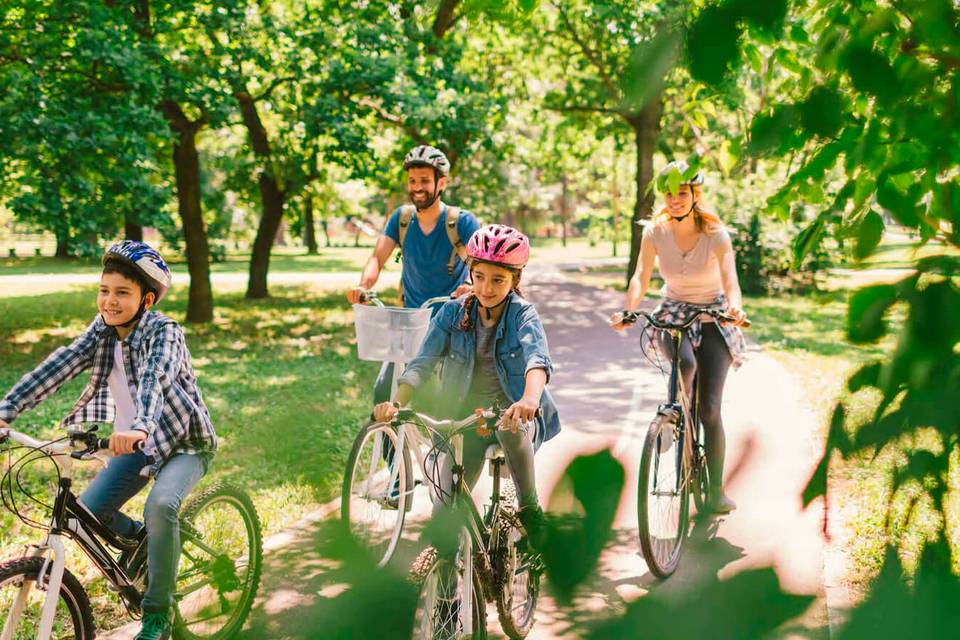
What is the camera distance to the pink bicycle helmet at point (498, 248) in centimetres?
382

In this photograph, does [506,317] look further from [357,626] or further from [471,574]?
[357,626]

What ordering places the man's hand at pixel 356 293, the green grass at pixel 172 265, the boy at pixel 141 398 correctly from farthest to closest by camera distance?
the green grass at pixel 172 265
the man's hand at pixel 356 293
the boy at pixel 141 398

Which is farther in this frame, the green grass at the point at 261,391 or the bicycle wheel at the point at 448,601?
the green grass at the point at 261,391

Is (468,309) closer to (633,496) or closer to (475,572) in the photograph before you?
(475,572)

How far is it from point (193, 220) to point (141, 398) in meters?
14.7

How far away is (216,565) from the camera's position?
3.83 meters

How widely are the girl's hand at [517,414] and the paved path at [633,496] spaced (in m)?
0.36

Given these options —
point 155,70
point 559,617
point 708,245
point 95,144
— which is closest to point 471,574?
point 559,617

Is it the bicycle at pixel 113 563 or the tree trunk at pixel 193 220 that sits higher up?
the tree trunk at pixel 193 220

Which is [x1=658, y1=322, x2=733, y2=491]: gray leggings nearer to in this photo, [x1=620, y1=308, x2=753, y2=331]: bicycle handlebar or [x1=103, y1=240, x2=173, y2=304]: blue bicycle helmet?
[x1=620, y1=308, x2=753, y2=331]: bicycle handlebar

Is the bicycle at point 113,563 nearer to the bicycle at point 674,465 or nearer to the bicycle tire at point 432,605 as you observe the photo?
the bicycle tire at point 432,605

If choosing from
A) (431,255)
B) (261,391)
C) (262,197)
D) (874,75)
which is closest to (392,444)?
(431,255)

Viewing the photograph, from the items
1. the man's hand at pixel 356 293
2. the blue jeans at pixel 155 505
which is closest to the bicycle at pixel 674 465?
the man's hand at pixel 356 293

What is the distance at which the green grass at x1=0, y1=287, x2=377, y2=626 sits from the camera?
600 centimetres
